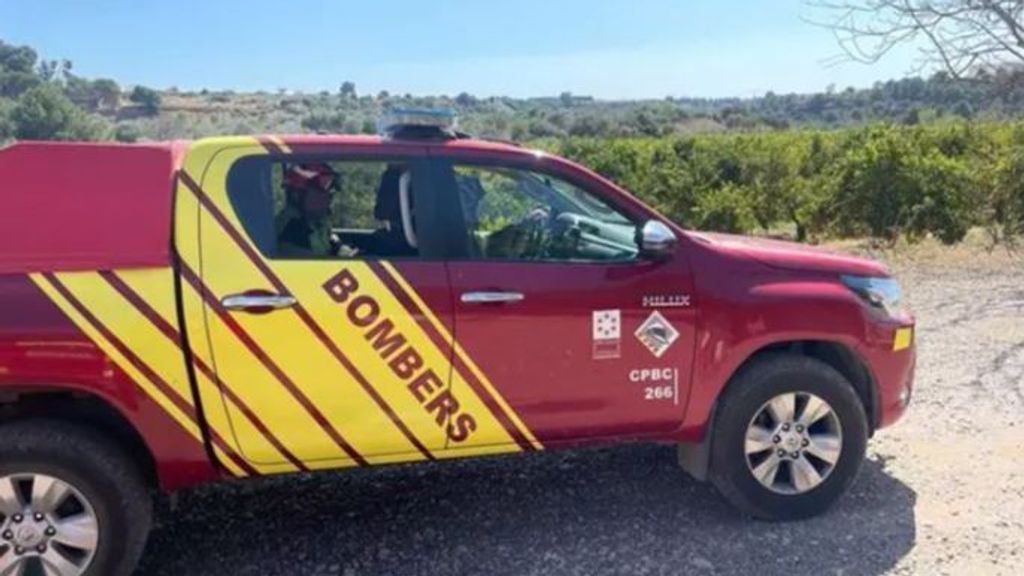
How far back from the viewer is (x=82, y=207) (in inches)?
141

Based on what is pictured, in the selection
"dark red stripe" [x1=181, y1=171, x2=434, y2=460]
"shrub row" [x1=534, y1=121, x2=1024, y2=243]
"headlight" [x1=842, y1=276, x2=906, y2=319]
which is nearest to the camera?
"dark red stripe" [x1=181, y1=171, x2=434, y2=460]

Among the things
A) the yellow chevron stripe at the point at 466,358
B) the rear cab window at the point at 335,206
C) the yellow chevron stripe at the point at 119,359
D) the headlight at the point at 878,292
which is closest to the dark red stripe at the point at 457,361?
the yellow chevron stripe at the point at 466,358

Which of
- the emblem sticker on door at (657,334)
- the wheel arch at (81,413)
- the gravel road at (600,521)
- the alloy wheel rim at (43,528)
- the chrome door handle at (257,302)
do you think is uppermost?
the chrome door handle at (257,302)

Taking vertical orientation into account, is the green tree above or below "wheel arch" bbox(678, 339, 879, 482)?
above

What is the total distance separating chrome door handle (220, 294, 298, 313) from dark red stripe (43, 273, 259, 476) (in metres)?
0.39

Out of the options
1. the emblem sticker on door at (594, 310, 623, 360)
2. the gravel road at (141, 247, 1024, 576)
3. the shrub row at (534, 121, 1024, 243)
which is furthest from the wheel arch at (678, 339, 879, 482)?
the shrub row at (534, 121, 1024, 243)

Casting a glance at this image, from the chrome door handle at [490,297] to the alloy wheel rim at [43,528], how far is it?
5.59 ft

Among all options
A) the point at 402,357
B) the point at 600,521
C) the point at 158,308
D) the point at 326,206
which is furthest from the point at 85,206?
the point at 600,521

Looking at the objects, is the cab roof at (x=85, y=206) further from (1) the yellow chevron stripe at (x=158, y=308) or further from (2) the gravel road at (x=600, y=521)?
(2) the gravel road at (x=600, y=521)

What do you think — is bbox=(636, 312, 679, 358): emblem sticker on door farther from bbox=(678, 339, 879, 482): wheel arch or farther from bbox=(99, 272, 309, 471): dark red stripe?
bbox=(99, 272, 309, 471): dark red stripe

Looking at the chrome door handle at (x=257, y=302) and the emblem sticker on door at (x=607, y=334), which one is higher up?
the chrome door handle at (x=257, y=302)

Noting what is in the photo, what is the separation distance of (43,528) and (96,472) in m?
0.28

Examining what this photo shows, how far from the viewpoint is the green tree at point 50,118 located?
10914 mm

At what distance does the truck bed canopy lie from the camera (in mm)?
3514
